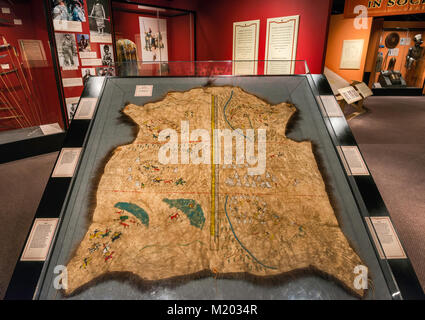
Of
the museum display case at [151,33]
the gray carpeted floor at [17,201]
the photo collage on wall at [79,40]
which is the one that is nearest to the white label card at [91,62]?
the photo collage on wall at [79,40]

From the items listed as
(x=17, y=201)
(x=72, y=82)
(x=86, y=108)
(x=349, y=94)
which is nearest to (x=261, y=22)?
(x=349, y=94)

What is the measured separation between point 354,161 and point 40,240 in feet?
5.68

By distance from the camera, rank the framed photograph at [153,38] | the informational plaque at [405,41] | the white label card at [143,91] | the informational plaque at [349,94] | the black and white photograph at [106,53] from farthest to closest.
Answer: the informational plaque at [405,41] → the informational plaque at [349,94] → the framed photograph at [153,38] → the black and white photograph at [106,53] → the white label card at [143,91]

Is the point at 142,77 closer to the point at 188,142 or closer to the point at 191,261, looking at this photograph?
the point at 188,142

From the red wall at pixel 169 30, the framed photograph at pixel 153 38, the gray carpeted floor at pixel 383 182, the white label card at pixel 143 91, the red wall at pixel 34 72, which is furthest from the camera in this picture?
the framed photograph at pixel 153 38

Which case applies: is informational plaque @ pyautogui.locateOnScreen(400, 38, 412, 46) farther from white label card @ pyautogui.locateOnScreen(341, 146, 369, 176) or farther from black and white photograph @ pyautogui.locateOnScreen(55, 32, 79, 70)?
black and white photograph @ pyautogui.locateOnScreen(55, 32, 79, 70)

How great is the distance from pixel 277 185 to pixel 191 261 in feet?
2.11

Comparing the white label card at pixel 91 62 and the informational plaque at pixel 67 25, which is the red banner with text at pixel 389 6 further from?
the informational plaque at pixel 67 25

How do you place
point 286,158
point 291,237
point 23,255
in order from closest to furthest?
point 23,255, point 291,237, point 286,158

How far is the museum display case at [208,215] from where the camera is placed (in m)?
1.12

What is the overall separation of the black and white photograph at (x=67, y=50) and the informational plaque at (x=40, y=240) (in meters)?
3.27

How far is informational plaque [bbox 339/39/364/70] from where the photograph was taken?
650 centimetres
